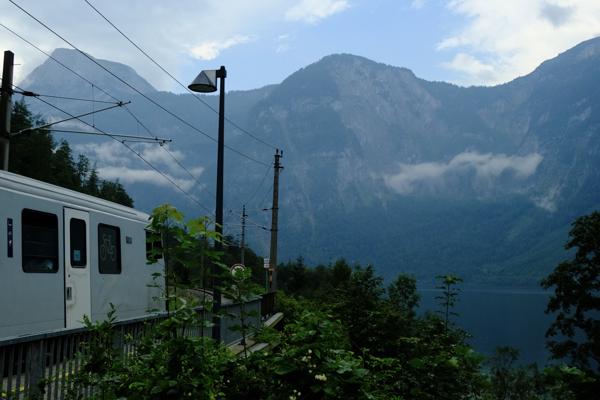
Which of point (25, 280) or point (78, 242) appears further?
point (78, 242)

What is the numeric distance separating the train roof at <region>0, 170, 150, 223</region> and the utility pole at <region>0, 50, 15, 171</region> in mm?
3103

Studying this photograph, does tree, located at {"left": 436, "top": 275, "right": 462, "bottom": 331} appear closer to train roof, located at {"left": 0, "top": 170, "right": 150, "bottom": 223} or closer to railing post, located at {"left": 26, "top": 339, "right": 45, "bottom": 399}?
train roof, located at {"left": 0, "top": 170, "right": 150, "bottom": 223}

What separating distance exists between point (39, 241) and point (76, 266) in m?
1.39

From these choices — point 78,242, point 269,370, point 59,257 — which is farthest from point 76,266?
point 269,370

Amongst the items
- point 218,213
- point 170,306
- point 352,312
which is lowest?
point 352,312

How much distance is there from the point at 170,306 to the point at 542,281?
44285 millimetres

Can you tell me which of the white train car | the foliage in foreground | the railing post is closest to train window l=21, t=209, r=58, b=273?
the white train car

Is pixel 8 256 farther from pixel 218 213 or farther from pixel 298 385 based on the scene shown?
pixel 298 385

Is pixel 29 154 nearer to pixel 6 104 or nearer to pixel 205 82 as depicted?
pixel 6 104

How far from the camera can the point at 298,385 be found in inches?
190

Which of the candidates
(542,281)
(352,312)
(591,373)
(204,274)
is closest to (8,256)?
(204,274)

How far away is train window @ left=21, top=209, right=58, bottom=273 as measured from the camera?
11156mm

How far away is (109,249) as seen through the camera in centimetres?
1448

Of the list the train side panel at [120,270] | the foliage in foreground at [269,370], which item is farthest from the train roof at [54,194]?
the foliage in foreground at [269,370]
